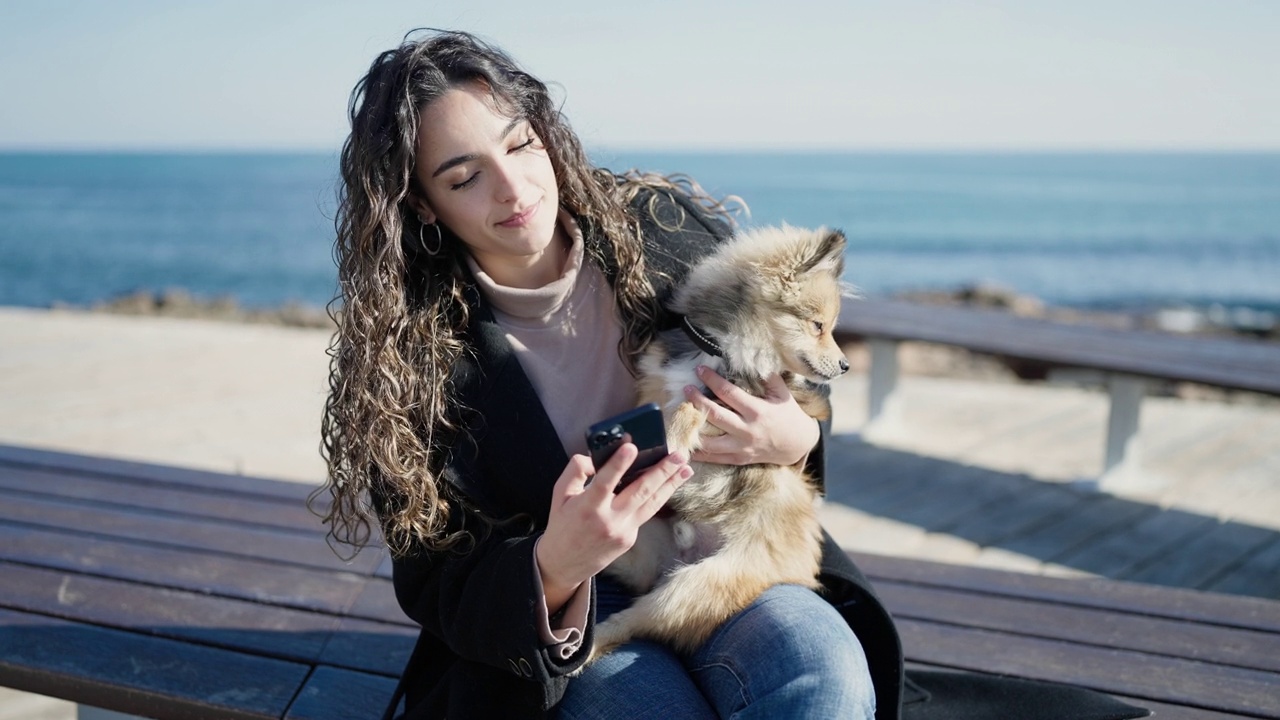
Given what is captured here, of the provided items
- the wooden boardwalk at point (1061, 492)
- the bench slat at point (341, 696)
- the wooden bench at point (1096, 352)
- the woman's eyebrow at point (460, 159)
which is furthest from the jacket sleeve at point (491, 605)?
the wooden bench at point (1096, 352)

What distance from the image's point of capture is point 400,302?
2.18 meters

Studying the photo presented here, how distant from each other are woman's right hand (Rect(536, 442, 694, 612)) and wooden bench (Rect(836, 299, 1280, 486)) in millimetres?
4027

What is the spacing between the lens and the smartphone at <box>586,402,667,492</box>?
1.72 meters

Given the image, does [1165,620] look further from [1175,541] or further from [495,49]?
[1175,541]

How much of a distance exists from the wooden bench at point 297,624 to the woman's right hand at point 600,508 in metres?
0.80

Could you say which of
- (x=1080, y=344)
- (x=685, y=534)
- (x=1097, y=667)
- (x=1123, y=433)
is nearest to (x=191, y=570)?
(x=685, y=534)

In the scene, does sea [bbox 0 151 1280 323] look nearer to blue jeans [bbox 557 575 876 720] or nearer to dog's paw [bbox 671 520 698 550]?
dog's paw [bbox 671 520 698 550]

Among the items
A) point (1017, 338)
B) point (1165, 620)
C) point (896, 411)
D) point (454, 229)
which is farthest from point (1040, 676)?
point (896, 411)

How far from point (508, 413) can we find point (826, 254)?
2.88ft

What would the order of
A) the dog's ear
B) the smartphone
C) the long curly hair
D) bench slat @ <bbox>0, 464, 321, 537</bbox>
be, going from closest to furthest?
the smartphone → the long curly hair → the dog's ear → bench slat @ <bbox>0, 464, 321, 537</bbox>

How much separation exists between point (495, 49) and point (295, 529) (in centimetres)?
179

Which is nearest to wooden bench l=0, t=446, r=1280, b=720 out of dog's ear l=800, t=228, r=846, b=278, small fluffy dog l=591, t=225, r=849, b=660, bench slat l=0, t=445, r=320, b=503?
bench slat l=0, t=445, r=320, b=503

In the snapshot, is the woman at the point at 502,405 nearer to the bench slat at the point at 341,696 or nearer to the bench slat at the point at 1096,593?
the bench slat at the point at 341,696

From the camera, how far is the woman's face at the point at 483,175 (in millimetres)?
2119
